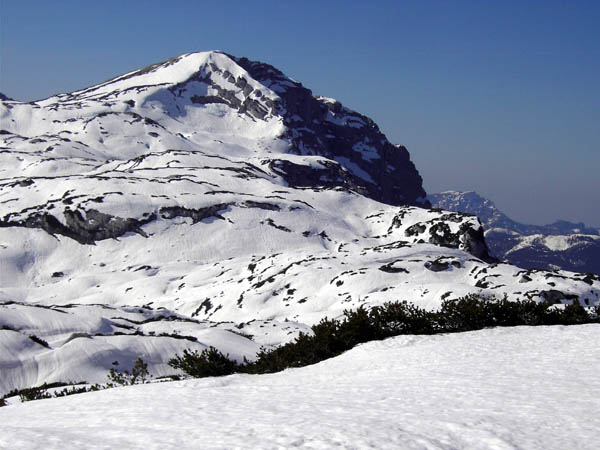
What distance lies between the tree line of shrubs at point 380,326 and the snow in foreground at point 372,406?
1.51 metres

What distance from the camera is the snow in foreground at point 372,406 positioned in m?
9.79

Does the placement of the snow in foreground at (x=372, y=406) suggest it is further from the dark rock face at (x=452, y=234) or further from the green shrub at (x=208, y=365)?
the dark rock face at (x=452, y=234)

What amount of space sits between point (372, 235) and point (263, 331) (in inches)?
4311

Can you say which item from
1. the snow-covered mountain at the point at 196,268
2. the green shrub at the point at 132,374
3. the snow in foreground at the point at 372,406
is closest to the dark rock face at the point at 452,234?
the snow-covered mountain at the point at 196,268

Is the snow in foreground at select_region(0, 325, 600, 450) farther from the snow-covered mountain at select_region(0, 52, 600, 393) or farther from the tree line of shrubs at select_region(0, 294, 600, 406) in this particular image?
the snow-covered mountain at select_region(0, 52, 600, 393)

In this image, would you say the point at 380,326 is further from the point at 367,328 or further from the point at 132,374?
the point at 132,374

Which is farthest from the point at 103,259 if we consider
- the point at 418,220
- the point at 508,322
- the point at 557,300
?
the point at 508,322

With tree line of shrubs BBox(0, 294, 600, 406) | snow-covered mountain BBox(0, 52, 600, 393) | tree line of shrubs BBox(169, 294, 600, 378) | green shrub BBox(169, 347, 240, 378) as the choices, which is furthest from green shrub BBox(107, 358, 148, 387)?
snow-covered mountain BBox(0, 52, 600, 393)

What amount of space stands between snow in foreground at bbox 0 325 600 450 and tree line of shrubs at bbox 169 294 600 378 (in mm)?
1509

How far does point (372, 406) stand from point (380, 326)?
11.1 meters

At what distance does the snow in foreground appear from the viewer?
9.79 meters

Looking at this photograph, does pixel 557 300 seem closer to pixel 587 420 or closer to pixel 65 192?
pixel 587 420

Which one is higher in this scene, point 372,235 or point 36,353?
point 372,235

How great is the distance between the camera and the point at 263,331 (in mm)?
69062
